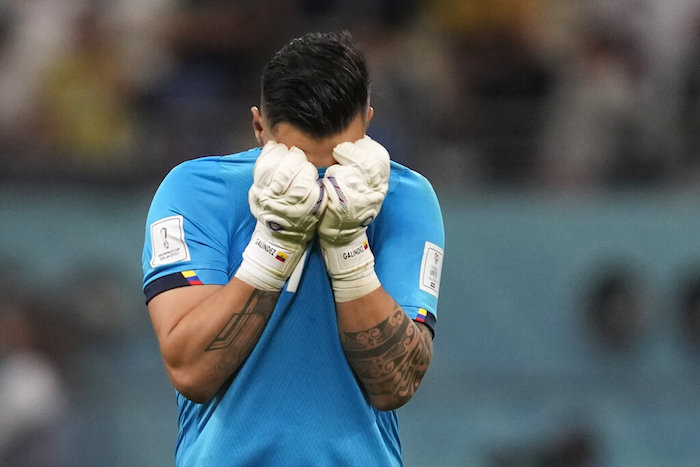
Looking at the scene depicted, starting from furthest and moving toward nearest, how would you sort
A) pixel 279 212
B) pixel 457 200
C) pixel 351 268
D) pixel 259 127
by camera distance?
pixel 457 200
pixel 259 127
pixel 351 268
pixel 279 212

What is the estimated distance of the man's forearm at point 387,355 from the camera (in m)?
2.01

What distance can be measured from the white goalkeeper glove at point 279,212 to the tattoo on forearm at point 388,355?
0.61 feet

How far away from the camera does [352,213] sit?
6.16 ft

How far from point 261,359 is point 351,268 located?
0.25m

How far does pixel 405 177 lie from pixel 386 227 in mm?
113


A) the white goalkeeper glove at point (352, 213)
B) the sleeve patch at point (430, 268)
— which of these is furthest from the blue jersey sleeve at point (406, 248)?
the white goalkeeper glove at point (352, 213)

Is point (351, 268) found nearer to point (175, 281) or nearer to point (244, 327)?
point (244, 327)

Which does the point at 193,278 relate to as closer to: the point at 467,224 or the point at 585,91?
→ the point at 467,224

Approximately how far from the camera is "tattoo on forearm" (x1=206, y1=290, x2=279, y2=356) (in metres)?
1.94

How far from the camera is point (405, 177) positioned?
2.20m

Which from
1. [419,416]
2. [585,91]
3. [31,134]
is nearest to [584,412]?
[419,416]

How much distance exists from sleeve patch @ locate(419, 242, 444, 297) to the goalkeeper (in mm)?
13

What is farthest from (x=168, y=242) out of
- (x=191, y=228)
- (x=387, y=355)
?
(x=387, y=355)

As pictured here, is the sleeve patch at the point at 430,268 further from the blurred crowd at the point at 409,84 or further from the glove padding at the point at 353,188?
the blurred crowd at the point at 409,84
